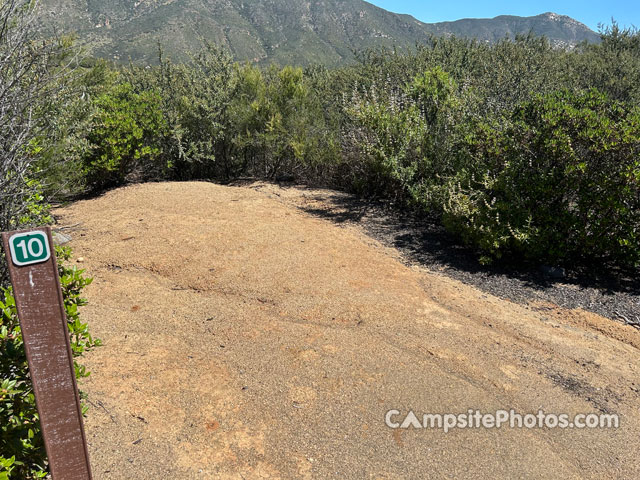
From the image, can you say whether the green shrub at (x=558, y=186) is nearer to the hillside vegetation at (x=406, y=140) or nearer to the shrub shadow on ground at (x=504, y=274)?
the hillside vegetation at (x=406, y=140)

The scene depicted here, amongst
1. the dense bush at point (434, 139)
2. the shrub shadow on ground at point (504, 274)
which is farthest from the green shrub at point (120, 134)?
the shrub shadow on ground at point (504, 274)

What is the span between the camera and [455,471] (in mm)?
2848

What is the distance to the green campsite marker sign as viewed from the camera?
5.50ft

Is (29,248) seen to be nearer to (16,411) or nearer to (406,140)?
(16,411)

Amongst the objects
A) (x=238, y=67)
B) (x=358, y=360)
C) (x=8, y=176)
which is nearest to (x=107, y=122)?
(x=238, y=67)

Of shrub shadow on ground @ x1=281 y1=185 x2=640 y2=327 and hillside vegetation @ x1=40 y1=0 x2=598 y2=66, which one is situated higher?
hillside vegetation @ x1=40 y1=0 x2=598 y2=66

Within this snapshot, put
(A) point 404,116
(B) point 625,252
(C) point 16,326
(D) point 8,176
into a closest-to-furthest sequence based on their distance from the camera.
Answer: (C) point 16,326 → (D) point 8,176 → (B) point 625,252 → (A) point 404,116

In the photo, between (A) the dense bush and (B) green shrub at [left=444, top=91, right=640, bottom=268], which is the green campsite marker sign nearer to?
(A) the dense bush

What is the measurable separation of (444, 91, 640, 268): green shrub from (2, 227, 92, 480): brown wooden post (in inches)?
214

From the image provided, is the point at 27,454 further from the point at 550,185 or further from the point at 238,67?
the point at 238,67

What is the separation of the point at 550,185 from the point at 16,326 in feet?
20.0

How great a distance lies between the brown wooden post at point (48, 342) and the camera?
170 cm

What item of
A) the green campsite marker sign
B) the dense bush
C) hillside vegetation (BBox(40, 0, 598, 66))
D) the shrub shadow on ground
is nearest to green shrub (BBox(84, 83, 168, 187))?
the dense bush

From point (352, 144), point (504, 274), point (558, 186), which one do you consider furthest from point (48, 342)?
point (352, 144)
